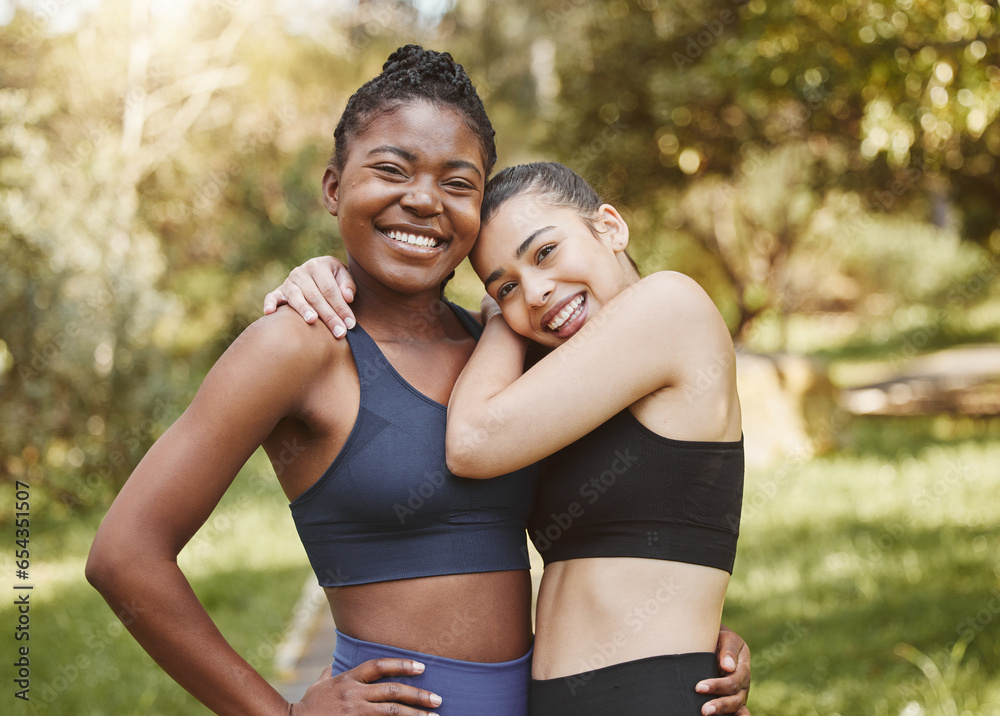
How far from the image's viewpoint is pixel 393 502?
1661 mm

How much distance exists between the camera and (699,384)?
1802 mm

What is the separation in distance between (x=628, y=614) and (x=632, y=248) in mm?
13468

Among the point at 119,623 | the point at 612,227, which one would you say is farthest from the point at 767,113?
the point at 612,227

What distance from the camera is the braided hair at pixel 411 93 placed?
6.03 ft

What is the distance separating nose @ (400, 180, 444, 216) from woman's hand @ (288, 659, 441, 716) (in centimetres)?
88

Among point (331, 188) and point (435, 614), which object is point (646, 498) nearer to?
point (435, 614)

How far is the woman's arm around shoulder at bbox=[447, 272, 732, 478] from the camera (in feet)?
5.61

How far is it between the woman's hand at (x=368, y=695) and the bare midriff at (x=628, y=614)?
0.29 metres

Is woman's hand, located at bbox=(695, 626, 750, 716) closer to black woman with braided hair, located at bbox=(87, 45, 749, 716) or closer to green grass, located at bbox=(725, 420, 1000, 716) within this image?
black woman with braided hair, located at bbox=(87, 45, 749, 716)

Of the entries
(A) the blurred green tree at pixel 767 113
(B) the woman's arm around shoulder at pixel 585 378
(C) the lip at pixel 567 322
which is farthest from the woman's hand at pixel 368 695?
(A) the blurred green tree at pixel 767 113

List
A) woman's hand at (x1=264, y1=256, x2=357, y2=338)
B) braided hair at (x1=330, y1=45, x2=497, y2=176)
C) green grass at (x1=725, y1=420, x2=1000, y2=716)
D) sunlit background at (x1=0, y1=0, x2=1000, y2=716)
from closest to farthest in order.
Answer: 1. woman's hand at (x1=264, y1=256, x2=357, y2=338)
2. braided hair at (x1=330, y1=45, x2=497, y2=176)
3. green grass at (x1=725, y1=420, x2=1000, y2=716)
4. sunlit background at (x1=0, y1=0, x2=1000, y2=716)

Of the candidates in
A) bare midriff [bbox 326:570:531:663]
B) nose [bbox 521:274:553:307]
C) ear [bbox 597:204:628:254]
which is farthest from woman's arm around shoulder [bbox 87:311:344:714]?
ear [bbox 597:204:628:254]

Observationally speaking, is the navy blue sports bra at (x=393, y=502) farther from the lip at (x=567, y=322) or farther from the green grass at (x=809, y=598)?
the green grass at (x=809, y=598)

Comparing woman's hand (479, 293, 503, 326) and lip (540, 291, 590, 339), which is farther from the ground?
lip (540, 291, 590, 339)
